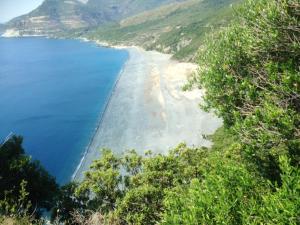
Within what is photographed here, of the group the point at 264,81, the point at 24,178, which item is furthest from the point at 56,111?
the point at 264,81

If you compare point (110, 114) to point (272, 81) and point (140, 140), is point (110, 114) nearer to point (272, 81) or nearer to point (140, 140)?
point (140, 140)

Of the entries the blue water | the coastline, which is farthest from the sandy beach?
the blue water

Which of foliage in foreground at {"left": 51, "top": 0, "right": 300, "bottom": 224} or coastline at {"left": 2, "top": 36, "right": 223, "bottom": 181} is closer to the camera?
foliage in foreground at {"left": 51, "top": 0, "right": 300, "bottom": 224}

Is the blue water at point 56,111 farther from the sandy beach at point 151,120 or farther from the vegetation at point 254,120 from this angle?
the vegetation at point 254,120

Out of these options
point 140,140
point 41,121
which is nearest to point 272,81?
point 140,140

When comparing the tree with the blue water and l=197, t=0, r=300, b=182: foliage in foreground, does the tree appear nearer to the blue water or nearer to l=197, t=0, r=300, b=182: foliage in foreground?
the blue water

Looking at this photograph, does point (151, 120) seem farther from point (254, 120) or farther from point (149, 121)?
point (254, 120)

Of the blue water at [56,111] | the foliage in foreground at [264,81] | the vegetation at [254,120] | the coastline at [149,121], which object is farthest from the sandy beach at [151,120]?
the foliage in foreground at [264,81]

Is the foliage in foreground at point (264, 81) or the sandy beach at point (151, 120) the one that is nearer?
the foliage in foreground at point (264, 81)
